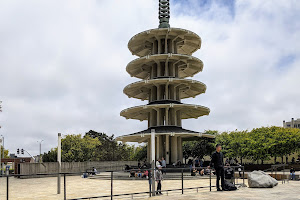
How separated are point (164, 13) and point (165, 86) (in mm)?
13007

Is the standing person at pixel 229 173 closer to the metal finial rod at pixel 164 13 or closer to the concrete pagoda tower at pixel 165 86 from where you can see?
the concrete pagoda tower at pixel 165 86

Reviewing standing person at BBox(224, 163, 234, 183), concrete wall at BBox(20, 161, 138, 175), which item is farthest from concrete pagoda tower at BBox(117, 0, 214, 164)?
standing person at BBox(224, 163, 234, 183)

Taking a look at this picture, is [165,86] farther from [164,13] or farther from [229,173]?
[229,173]

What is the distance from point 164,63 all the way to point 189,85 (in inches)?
180

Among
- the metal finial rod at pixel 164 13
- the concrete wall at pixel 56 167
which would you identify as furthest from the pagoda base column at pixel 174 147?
the metal finial rod at pixel 164 13

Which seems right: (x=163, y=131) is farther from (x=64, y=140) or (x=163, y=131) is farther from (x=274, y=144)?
(x=64, y=140)

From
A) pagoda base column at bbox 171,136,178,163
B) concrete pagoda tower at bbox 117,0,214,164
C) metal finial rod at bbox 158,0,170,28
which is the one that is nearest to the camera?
concrete pagoda tower at bbox 117,0,214,164

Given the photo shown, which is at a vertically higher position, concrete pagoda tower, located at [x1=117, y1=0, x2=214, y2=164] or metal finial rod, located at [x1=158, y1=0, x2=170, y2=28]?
metal finial rod, located at [x1=158, y1=0, x2=170, y2=28]

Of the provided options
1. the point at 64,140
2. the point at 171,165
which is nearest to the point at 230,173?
the point at 171,165

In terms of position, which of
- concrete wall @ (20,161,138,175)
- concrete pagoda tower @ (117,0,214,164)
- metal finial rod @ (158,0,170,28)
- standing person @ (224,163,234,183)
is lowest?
concrete wall @ (20,161,138,175)

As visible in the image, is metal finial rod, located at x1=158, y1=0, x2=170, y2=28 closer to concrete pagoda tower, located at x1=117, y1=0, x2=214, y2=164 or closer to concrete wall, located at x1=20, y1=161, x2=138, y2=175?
concrete pagoda tower, located at x1=117, y1=0, x2=214, y2=164

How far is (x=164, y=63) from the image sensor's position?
49000mm

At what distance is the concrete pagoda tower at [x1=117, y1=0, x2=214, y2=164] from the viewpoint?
45.0 metres

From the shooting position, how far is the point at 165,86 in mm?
47469
